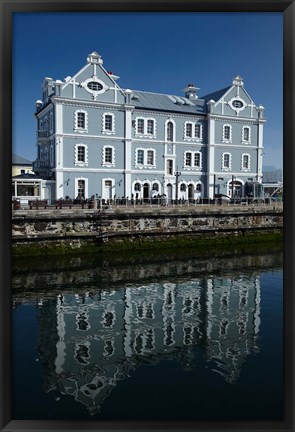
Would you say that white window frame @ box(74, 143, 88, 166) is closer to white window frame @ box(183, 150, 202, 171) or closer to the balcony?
the balcony

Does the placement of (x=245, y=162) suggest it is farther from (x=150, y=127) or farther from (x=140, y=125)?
(x=140, y=125)

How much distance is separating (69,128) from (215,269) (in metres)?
12.6

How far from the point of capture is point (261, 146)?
1085 inches

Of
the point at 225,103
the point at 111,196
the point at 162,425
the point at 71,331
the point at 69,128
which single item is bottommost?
the point at 71,331

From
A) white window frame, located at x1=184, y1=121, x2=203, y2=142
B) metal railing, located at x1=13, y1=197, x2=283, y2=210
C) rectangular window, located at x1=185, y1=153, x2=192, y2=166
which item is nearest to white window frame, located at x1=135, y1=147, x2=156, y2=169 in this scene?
metal railing, located at x1=13, y1=197, x2=283, y2=210

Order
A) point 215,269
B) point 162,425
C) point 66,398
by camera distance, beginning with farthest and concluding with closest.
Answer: point 215,269 → point 66,398 → point 162,425

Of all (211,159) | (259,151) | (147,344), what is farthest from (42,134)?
(147,344)

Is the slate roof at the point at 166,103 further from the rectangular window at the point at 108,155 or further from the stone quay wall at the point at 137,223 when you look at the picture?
the stone quay wall at the point at 137,223

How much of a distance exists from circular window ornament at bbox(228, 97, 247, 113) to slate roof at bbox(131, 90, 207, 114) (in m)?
1.86

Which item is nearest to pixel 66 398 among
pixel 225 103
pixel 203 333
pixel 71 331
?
pixel 71 331

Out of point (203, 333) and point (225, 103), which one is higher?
point (225, 103)

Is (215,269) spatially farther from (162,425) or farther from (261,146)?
(261,146)

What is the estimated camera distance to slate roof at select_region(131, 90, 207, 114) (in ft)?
80.9
